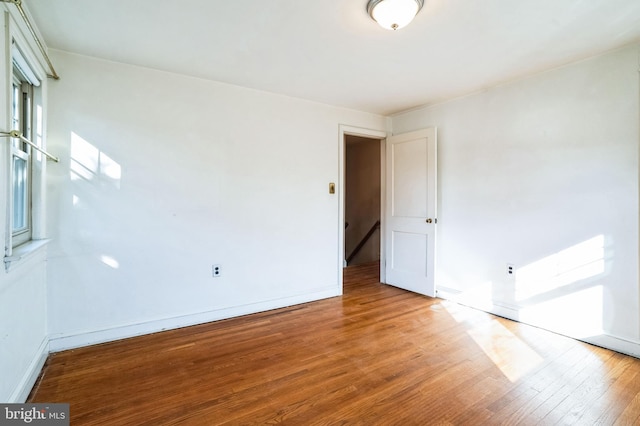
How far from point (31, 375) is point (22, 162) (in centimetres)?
141

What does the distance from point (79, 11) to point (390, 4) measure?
1.94 m

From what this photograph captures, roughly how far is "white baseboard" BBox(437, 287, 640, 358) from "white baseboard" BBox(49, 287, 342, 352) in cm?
159

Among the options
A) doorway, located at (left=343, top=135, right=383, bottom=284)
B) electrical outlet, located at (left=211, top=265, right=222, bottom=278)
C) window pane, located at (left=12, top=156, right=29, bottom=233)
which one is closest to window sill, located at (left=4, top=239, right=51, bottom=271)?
window pane, located at (left=12, top=156, right=29, bottom=233)

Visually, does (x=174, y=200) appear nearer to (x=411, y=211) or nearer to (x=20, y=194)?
(x=20, y=194)

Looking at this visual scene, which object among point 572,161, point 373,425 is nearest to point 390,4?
point 572,161

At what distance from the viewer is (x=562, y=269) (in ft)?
8.73

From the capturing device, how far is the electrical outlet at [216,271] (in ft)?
9.81

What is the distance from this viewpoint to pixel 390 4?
1.72 metres

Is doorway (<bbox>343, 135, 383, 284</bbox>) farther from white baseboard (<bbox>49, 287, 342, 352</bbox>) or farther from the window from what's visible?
the window

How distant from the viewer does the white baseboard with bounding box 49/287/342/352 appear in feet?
7.87

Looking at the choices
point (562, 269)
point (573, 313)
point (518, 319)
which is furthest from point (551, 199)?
point (518, 319)

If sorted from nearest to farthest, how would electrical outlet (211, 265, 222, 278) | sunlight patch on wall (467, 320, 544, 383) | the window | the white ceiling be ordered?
1. the white ceiling
2. the window
3. sunlight patch on wall (467, 320, 544, 383)
4. electrical outlet (211, 265, 222, 278)

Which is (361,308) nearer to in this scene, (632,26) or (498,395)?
(498,395)

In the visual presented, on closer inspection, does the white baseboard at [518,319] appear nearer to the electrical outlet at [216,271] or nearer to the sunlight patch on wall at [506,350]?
the sunlight patch on wall at [506,350]
